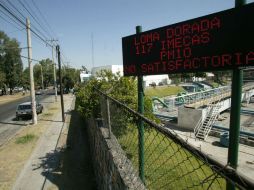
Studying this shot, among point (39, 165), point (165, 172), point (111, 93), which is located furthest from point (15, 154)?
point (165, 172)

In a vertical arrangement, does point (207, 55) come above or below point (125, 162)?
above

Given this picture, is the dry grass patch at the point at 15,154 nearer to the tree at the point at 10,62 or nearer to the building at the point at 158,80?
the tree at the point at 10,62

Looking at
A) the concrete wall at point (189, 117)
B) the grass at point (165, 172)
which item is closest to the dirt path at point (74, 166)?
the grass at point (165, 172)

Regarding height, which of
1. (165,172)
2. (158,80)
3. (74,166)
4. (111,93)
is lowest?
(74,166)

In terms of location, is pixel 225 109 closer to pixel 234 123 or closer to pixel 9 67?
pixel 234 123

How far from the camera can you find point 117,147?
206 inches

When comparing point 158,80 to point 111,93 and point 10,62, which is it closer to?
point 10,62

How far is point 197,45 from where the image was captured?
349 centimetres

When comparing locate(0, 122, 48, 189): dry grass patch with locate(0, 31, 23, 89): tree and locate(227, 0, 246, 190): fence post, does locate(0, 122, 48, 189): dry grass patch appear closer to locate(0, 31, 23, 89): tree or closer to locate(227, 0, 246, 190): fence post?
locate(227, 0, 246, 190): fence post

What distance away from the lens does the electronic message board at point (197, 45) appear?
2820 mm

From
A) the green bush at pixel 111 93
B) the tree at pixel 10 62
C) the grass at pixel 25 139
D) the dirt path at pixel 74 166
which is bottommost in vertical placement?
the dirt path at pixel 74 166

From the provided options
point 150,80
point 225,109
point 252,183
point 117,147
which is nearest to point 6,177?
point 117,147

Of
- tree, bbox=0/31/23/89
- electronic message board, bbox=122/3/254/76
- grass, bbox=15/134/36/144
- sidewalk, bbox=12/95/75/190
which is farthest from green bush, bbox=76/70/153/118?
tree, bbox=0/31/23/89

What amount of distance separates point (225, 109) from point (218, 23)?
28.5m
